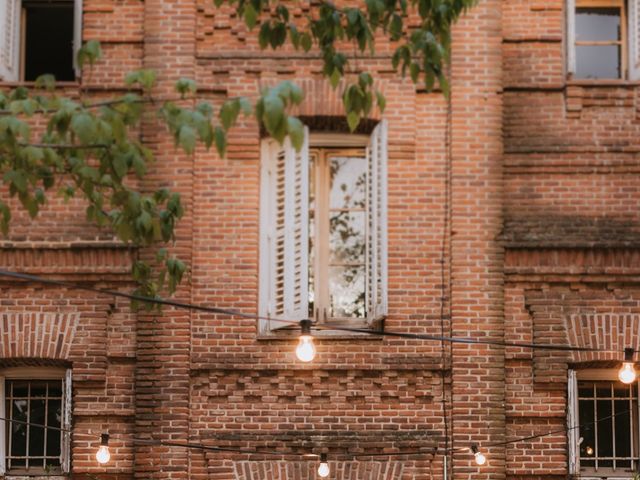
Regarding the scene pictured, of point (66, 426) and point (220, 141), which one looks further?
point (66, 426)

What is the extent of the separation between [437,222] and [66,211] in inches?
150

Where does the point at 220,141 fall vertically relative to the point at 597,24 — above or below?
below

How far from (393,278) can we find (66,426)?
11.9 feet

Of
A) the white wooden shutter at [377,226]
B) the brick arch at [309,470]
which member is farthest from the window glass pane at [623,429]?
the white wooden shutter at [377,226]

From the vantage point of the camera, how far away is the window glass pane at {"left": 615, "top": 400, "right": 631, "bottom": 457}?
11.9m

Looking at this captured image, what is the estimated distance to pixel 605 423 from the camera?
1198 centimetres

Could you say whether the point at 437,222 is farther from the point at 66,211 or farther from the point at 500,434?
the point at 66,211

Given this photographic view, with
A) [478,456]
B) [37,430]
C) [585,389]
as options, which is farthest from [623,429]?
[37,430]

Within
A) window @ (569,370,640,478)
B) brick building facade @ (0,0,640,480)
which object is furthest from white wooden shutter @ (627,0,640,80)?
window @ (569,370,640,478)

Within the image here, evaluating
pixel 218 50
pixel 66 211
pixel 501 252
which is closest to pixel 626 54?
pixel 501 252

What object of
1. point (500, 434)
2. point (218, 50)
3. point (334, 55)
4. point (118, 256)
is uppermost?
point (218, 50)

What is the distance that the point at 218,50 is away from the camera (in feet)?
40.3

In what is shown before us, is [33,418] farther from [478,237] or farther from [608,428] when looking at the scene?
[608,428]

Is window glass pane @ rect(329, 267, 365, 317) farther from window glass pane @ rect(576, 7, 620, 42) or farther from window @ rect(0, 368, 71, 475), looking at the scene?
window glass pane @ rect(576, 7, 620, 42)
